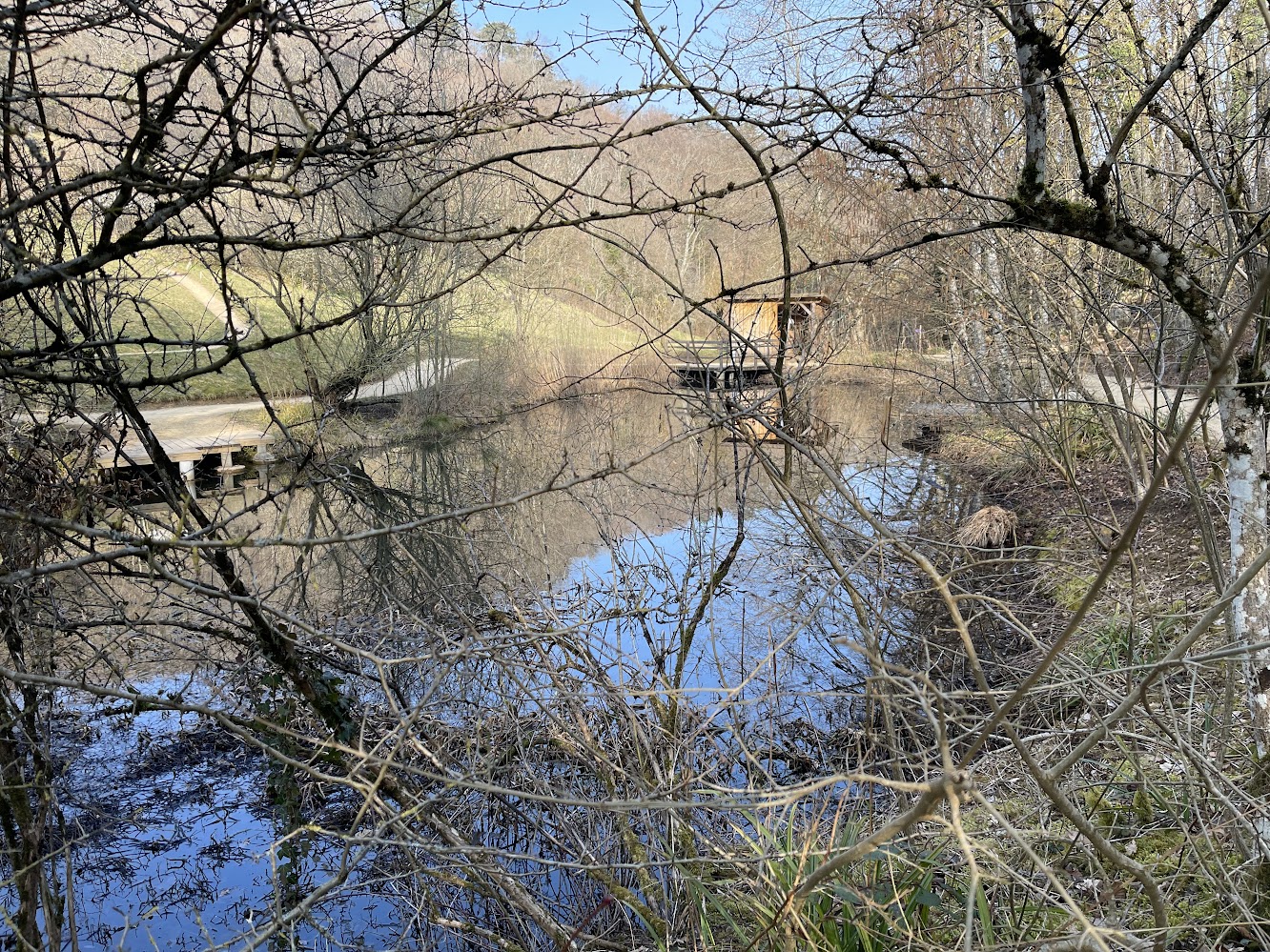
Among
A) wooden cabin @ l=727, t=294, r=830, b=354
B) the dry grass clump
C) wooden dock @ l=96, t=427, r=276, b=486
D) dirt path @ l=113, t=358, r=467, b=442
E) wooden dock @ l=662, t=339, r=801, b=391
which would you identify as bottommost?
the dry grass clump

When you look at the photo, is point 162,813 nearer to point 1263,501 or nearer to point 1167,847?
point 1167,847

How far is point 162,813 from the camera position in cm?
521

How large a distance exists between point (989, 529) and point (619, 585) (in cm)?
A: 450

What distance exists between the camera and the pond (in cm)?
313

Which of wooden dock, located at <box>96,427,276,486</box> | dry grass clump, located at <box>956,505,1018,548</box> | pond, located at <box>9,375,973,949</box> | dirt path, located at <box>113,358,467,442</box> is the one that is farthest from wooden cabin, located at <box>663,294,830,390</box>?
dirt path, located at <box>113,358,467,442</box>

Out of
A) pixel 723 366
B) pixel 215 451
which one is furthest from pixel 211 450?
pixel 723 366

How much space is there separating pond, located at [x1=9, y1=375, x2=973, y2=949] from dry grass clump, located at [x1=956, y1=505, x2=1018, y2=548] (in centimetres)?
208

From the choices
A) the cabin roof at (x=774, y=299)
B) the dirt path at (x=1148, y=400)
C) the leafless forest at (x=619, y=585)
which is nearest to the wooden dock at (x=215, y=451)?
the leafless forest at (x=619, y=585)

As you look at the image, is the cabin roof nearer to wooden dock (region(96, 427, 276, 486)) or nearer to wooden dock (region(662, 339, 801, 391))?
wooden dock (region(662, 339, 801, 391))

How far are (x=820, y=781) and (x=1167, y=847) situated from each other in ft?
9.55

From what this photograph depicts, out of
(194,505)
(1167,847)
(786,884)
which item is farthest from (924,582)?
(194,505)

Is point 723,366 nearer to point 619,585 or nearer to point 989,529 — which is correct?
point 619,585

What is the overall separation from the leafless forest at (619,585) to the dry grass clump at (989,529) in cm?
4

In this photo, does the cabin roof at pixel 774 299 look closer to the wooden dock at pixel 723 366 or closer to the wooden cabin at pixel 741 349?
the wooden cabin at pixel 741 349
